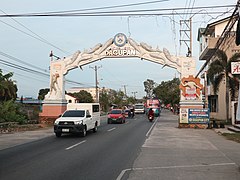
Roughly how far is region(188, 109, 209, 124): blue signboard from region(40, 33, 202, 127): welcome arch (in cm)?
301

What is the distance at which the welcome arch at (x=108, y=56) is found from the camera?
3378 centimetres

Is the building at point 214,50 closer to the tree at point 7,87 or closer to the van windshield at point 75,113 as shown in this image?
the van windshield at point 75,113

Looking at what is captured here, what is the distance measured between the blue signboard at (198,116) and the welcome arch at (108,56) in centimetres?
301

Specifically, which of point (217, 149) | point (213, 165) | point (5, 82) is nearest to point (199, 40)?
point (5, 82)

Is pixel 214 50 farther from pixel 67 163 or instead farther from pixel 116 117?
pixel 67 163

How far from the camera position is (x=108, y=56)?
113 feet

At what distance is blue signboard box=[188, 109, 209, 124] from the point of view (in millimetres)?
29641

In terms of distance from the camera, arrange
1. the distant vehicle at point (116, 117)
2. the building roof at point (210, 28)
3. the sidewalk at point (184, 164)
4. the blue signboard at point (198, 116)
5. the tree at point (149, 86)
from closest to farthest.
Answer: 1. the sidewalk at point (184, 164)
2. the blue signboard at point (198, 116)
3. the distant vehicle at point (116, 117)
4. the building roof at point (210, 28)
5. the tree at point (149, 86)

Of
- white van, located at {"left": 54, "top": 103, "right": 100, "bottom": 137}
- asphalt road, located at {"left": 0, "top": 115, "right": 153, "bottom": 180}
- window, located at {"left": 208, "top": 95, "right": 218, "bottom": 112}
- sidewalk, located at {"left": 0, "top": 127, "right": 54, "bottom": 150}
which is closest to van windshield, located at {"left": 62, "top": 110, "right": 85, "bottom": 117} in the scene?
white van, located at {"left": 54, "top": 103, "right": 100, "bottom": 137}

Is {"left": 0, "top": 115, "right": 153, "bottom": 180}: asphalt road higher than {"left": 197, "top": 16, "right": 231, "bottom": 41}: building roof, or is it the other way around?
{"left": 197, "top": 16, "right": 231, "bottom": 41}: building roof

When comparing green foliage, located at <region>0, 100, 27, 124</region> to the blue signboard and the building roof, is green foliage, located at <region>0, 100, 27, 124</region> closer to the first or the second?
the blue signboard

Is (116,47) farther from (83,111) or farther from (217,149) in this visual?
(217,149)

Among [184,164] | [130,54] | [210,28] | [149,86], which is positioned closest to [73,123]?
[184,164]

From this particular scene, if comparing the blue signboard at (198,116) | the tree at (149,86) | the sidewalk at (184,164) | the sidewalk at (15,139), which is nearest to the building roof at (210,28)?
the blue signboard at (198,116)
